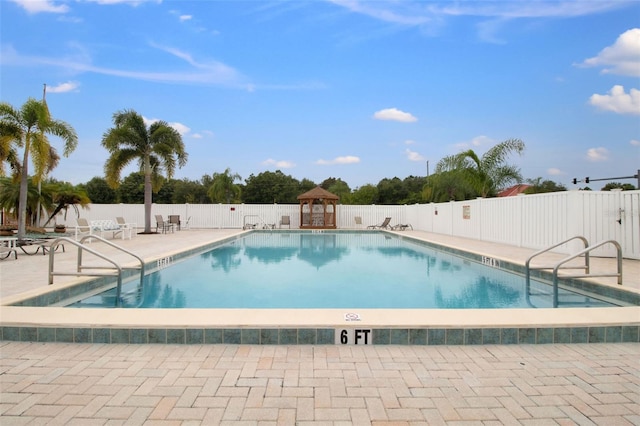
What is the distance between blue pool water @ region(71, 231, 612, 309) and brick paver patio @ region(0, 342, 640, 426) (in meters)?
2.11

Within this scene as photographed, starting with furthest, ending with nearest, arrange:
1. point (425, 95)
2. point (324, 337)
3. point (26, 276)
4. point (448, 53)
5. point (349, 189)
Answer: point (349, 189) → point (425, 95) → point (448, 53) → point (26, 276) → point (324, 337)

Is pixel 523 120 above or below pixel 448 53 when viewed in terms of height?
below

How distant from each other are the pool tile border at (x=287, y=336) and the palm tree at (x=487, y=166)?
1434 centimetres

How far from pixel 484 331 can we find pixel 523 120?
59.6 ft

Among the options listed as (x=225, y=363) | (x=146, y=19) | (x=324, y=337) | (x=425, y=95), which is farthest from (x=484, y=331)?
(x=425, y=95)

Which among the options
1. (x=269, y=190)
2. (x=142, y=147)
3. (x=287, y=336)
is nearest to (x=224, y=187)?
(x=269, y=190)

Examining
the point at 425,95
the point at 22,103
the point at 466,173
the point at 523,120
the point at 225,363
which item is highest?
the point at 425,95

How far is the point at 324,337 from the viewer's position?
317 centimetres

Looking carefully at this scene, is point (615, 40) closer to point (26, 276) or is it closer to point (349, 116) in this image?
point (349, 116)

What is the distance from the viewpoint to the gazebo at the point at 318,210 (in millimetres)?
21094

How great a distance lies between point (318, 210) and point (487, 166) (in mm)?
9769

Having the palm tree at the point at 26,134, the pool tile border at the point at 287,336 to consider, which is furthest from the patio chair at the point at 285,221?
the pool tile border at the point at 287,336

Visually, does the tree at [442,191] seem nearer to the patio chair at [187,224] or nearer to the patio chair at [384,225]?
the patio chair at [384,225]

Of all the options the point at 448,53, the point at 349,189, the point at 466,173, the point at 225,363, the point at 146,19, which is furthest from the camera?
the point at 349,189
